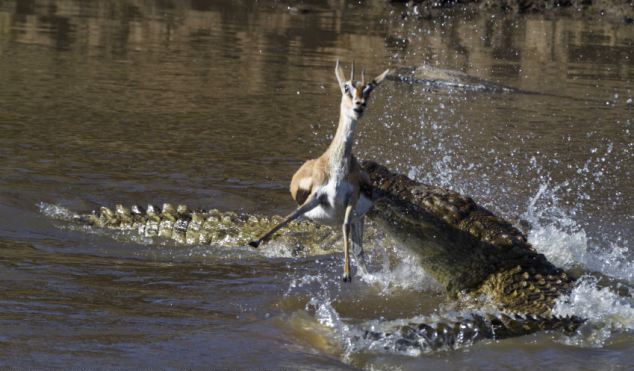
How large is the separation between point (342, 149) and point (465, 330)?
1151 millimetres

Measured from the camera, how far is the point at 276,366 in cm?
505

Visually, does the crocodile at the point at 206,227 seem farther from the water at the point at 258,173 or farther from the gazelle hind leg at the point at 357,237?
the gazelle hind leg at the point at 357,237

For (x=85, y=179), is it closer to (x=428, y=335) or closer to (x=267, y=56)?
(x=428, y=335)

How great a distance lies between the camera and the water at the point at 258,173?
544cm

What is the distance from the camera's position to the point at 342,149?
5352mm

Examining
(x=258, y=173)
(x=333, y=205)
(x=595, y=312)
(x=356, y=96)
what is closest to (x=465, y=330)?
(x=595, y=312)

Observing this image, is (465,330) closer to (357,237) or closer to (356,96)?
A: (357,237)

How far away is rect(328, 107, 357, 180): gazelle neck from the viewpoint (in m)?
5.28

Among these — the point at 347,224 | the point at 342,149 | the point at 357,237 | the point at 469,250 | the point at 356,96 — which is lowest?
the point at 469,250

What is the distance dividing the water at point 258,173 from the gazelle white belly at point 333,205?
586 millimetres

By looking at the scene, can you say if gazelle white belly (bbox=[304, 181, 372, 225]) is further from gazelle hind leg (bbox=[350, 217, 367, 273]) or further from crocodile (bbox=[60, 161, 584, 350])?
crocodile (bbox=[60, 161, 584, 350])

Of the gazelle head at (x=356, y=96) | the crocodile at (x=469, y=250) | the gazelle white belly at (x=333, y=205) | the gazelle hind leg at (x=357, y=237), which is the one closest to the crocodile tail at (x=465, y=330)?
the crocodile at (x=469, y=250)

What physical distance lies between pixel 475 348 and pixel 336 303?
1.10 meters

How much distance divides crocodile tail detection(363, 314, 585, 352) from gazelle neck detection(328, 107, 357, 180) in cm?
83
